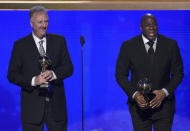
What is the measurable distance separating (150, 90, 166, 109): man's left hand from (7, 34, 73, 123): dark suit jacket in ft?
2.70

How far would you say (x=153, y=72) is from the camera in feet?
11.8

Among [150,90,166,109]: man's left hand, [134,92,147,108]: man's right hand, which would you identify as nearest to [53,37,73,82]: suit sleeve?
[134,92,147,108]: man's right hand

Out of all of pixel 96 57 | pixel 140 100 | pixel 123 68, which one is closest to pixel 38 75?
pixel 123 68

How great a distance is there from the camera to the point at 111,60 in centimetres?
477

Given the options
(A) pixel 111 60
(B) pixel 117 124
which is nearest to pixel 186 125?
(B) pixel 117 124

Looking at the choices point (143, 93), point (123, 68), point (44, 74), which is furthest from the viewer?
point (123, 68)

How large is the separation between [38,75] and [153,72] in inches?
42.2

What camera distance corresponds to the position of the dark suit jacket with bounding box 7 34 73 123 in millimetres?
3484

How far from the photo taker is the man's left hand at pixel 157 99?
3459mm

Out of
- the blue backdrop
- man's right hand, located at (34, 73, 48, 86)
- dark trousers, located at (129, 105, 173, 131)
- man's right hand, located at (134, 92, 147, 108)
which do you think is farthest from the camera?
the blue backdrop

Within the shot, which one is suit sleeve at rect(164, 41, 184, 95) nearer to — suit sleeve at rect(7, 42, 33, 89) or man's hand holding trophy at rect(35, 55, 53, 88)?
man's hand holding trophy at rect(35, 55, 53, 88)

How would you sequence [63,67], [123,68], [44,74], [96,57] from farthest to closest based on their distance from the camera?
1. [96,57]
2. [123,68]
3. [63,67]
4. [44,74]

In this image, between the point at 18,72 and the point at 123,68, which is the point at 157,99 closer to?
the point at 123,68

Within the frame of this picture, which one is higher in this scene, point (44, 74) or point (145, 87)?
point (44, 74)
